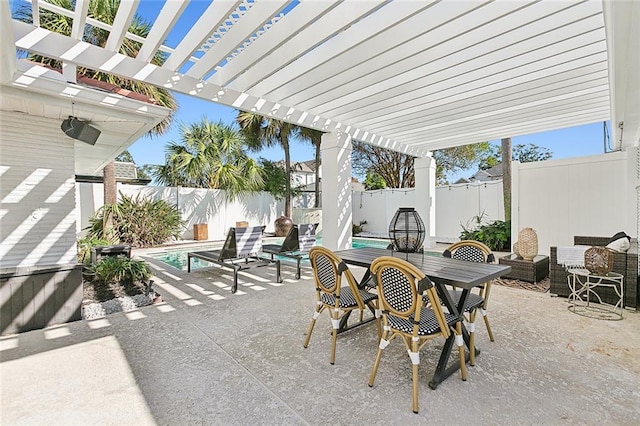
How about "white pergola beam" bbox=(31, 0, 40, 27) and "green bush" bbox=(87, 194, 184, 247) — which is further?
"green bush" bbox=(87, 194, 184, 247)

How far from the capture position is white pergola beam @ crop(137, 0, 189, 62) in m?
2.59

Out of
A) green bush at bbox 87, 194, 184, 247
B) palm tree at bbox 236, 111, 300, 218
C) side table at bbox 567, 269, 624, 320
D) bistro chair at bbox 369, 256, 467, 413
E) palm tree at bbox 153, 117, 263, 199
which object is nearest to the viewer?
bistro chair at bbox 369, 256, 467, 413

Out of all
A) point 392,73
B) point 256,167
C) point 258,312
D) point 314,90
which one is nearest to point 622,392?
point 258,312

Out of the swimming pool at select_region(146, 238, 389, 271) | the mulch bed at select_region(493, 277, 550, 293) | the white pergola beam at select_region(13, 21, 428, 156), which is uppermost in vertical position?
the white pergola beam at select_region(13, 21, 428, 156)

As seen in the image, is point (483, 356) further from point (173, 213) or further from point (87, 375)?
point (173, 213)

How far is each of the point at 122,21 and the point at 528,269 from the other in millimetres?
6436

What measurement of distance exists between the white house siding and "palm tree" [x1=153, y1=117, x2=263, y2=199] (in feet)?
26.3

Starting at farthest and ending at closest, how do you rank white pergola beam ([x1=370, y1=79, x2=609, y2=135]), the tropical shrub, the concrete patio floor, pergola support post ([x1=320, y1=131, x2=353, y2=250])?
1. pergola support post ([x1=320, y1=131, x2=353, y2=250])
2. the tropical shrub
3. white pergola beam ([x1=370, y1=79, x2=609, y2=135])
4. the concrete patio floor

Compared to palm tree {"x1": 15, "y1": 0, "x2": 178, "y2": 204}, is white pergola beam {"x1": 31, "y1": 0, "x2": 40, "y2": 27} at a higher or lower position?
lower

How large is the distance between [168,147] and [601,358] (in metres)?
12.8

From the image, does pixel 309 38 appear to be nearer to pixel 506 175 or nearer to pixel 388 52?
pixel 388 52

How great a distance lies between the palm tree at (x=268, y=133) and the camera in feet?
44.3

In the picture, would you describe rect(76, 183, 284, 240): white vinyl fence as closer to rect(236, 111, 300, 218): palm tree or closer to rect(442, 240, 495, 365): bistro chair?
rect(236, 111, 300, 218): palm tree

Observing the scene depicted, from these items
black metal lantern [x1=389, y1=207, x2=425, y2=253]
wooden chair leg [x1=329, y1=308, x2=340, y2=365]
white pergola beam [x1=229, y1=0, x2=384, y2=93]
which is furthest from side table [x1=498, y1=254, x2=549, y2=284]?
white pergola beam [x1=229, y1=0, x2=384, y2=93]
